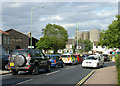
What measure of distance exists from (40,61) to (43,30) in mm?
59854

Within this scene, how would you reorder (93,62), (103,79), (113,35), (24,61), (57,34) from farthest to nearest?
(57,34) → (113,35) → (93,62) → (24,61) → (103,79)

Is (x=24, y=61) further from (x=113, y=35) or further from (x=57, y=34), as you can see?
(x=57, y=34)

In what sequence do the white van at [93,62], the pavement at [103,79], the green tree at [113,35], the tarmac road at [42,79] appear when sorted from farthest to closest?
A: 1. the green tree at [113,35]
2. the white van at [93,62]
3. the tarmac road at [42,79]
4. the pavement at [103,79]

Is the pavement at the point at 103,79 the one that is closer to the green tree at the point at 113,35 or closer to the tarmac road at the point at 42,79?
the tarmac road at the point at 42,79

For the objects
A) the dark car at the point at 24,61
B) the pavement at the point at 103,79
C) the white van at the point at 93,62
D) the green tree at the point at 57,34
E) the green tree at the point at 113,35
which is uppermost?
the green tree at the point at 57,34

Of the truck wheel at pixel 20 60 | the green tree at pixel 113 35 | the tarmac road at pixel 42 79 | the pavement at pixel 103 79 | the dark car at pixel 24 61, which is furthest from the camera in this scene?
the green tree at pixel 113 35

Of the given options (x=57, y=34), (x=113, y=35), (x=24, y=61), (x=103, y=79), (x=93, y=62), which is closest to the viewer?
(x=103, y=79)

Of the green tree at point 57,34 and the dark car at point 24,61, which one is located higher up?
the green tree at point 57,34

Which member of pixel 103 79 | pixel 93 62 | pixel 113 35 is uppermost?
pixel 113 35

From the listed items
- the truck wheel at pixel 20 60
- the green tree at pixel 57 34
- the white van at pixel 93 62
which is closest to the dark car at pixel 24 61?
the truck wheel at pixel 20 60

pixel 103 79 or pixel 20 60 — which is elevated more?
pixel 20 60

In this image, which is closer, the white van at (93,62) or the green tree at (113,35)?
the white van at (93,62)

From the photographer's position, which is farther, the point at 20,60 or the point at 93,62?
the point at 93,62

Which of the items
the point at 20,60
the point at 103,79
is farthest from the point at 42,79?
the point at 103,79
